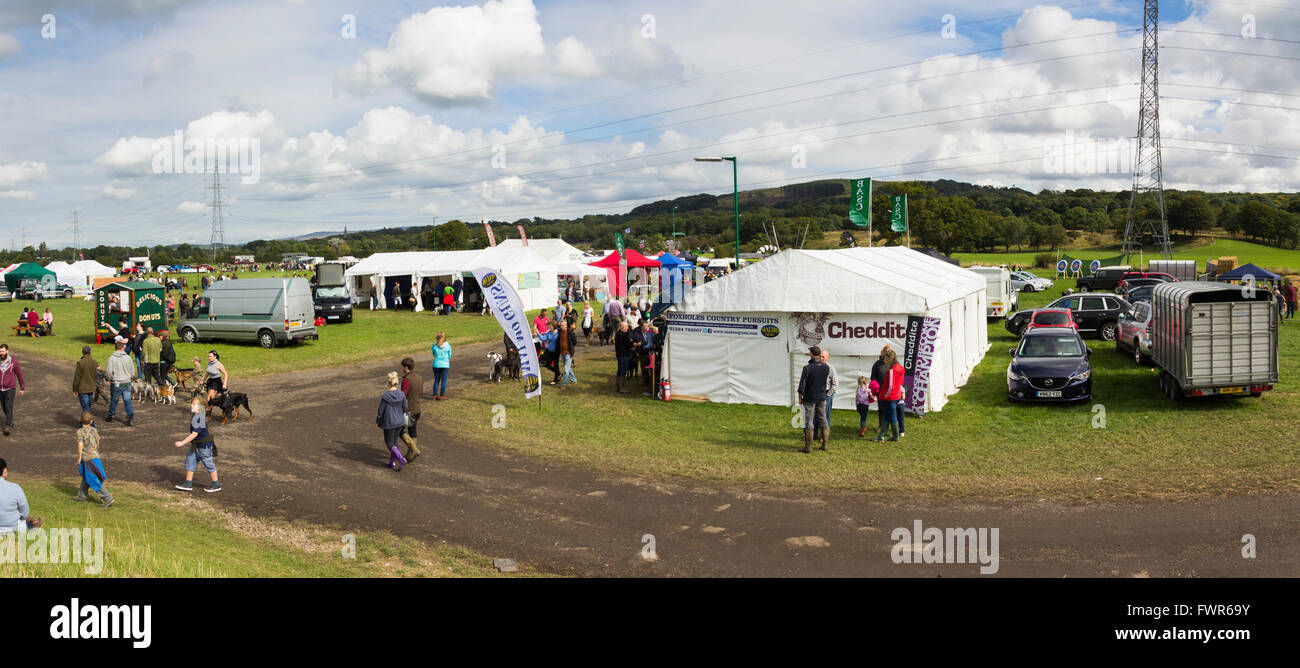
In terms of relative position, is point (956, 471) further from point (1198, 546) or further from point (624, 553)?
point (624, 553)

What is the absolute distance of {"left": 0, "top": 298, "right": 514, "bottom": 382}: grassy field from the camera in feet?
86.8

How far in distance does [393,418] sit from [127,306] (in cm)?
2187

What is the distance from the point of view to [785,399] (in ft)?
58.7

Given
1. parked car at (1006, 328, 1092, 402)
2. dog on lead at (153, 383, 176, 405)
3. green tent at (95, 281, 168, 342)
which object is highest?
green tent at (95, 281, 168, 342)

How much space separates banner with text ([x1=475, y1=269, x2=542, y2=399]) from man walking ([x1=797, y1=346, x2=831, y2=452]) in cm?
700

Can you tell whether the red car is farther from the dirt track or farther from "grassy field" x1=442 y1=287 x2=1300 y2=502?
the dirt track

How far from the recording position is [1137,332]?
2148cm

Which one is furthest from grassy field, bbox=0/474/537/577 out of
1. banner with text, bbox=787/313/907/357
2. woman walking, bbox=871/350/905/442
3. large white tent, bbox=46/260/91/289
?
large white tent, bbox=46/260/91/289

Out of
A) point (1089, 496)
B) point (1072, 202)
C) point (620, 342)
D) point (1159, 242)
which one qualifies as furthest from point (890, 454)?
point (1072, 202)

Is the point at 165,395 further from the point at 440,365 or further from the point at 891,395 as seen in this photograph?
the point at 891,395

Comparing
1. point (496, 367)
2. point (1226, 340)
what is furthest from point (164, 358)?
point (1226, 340)

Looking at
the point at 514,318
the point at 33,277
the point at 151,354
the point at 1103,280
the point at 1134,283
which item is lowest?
the point at 151,354

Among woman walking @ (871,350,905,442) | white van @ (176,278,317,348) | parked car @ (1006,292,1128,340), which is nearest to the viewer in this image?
woman walking @ (871,350,905,442)

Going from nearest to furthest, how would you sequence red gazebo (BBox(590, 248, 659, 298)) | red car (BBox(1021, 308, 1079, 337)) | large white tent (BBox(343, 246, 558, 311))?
red car (BBox(1021, 308, 1079, 337))
large white tent (BBox(343, 246, 558, 311))
red gazebo (BBox(590, 248, 659, 298))
